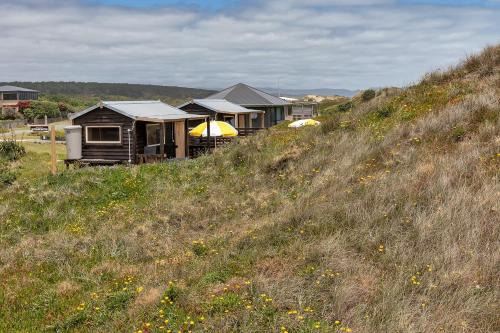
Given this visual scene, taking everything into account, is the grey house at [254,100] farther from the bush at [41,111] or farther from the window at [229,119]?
the bush at [41,111]

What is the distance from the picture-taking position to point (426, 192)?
8.26 metres

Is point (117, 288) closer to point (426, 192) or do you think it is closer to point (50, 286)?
point (50, 286)

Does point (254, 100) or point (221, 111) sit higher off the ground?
point (254, 100)

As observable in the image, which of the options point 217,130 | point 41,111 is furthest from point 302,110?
point 41,111

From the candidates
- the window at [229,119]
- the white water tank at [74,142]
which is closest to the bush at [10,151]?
the white water tank at [74,142]

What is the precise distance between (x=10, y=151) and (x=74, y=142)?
573 cm

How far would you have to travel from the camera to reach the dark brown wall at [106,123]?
889 inches

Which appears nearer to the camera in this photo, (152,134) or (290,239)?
(290,239)

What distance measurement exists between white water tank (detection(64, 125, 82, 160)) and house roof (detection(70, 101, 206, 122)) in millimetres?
814

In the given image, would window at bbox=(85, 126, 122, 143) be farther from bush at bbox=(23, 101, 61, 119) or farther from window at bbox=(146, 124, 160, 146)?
bush at bbox=(23, 101, 61, 119)

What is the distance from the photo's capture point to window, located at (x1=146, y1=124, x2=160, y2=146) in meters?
24.3

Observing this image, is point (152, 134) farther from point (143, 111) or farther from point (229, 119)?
point (229, 119)

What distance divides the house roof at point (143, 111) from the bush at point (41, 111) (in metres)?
53.2

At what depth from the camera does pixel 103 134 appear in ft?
75.8
